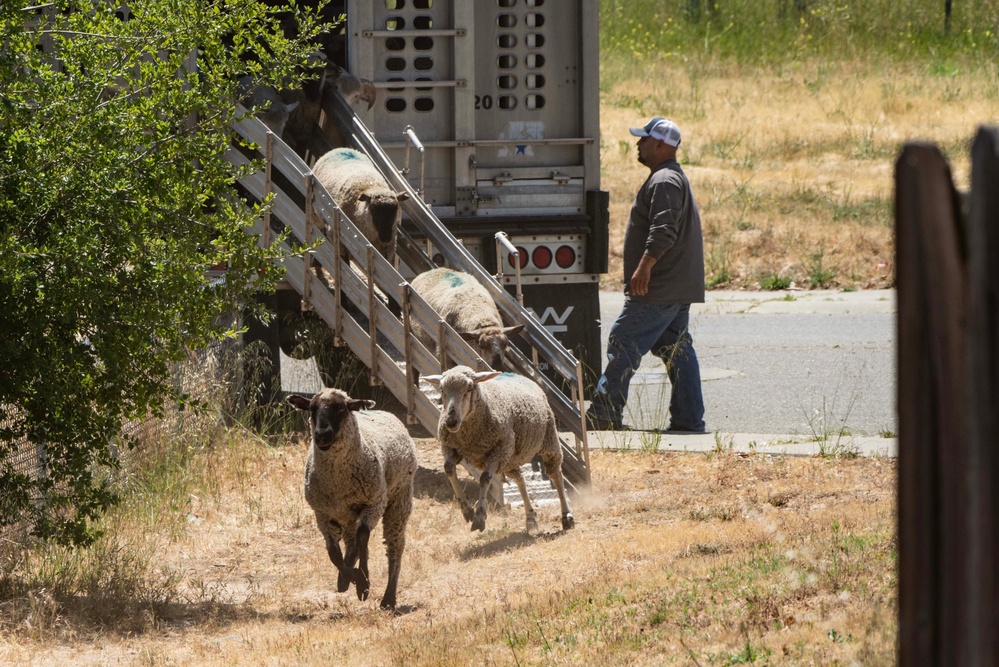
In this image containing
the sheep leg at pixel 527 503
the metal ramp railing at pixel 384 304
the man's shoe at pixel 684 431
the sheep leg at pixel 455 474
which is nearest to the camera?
the sheep leg at pixel 455 474

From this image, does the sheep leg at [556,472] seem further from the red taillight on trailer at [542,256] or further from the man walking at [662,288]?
the red taillight on trailer at [542,256]

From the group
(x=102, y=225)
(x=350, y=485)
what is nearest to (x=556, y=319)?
(x=350, y=485)

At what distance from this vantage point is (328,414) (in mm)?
6359

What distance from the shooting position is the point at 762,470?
8352 millimetres


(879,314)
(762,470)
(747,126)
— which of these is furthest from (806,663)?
(747,126)

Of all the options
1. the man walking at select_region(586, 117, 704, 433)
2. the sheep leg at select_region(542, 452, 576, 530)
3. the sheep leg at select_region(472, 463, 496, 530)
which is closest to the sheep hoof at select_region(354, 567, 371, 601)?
the sheep leg at select_region(472, 463, 496, 530)

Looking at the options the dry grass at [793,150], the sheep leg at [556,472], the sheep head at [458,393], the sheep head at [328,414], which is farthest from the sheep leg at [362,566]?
the dry grass at [793,150]

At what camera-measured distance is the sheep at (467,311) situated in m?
8.80

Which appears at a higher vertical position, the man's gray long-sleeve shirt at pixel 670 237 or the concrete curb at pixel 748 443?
the man's gray long-sleeve shirt at pixel 670 237

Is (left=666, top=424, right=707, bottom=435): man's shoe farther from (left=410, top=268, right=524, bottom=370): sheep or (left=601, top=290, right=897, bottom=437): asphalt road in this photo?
(left=410, top=268, right=524, bottom=370): sheep

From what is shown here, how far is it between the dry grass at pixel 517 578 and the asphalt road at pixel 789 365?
1.44 meters

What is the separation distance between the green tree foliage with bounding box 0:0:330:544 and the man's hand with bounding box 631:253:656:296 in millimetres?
3647

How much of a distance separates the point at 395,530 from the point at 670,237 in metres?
3.72

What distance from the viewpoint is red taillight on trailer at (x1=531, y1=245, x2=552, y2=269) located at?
10.2 m
